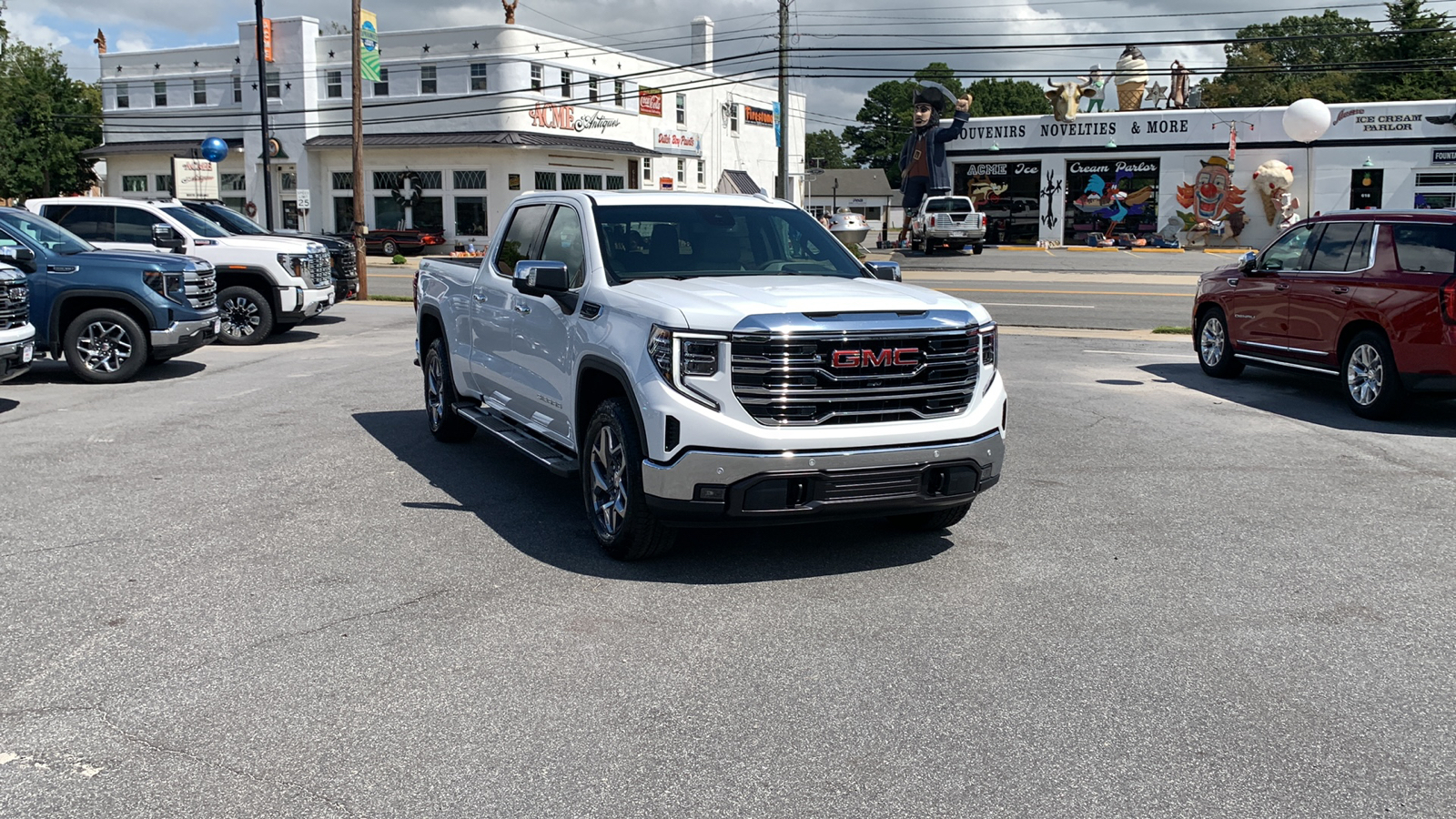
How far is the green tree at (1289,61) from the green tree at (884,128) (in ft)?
103

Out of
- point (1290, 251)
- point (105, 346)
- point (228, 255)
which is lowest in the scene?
point (105, 346)

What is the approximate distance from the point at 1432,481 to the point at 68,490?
9.04 m

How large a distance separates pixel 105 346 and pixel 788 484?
396 inches

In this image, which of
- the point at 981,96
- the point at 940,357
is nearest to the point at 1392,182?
the point at 940,357

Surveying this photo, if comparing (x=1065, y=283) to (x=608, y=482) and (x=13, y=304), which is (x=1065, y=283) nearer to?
(x=13, y=304)

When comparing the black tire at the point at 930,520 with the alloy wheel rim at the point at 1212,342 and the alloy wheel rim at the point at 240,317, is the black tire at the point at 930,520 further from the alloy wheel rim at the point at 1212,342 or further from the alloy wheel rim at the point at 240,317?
the alloy wheel rim at the point at 240,317

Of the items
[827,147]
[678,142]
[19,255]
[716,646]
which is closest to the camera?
[716,646]

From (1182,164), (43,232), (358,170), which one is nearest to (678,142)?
(1182,164)

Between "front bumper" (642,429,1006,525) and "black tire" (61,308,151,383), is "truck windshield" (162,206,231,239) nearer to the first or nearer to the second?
"black tire" (61,308,151,383)

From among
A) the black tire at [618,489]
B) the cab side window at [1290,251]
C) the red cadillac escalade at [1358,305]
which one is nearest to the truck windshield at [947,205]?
the red cadillac escalade at [1358,305]

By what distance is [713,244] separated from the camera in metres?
7.42

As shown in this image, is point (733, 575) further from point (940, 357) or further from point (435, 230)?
point (435, 230)

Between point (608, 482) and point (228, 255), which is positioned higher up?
point (228, 255)

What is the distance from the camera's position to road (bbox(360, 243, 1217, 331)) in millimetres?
Result: 22078
